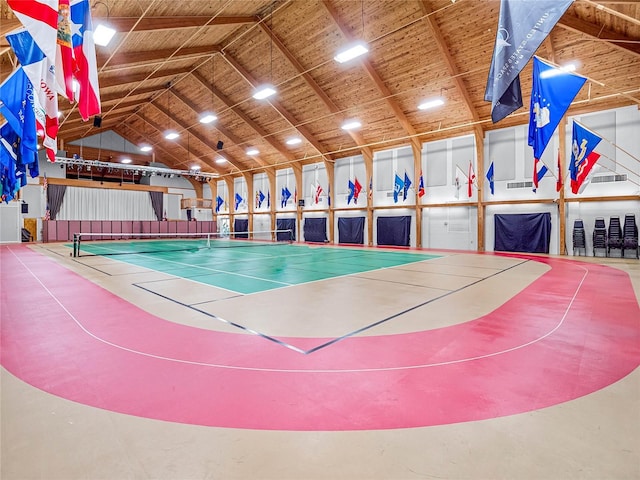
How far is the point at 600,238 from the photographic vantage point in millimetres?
14102

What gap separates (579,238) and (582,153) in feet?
14.8

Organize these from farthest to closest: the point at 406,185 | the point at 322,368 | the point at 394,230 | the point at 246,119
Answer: the point at 246,119 < the point at 394,230 < the point at 406,185 < the point at 322,368

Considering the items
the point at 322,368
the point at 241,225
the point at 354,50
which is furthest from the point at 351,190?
the point at 322,368

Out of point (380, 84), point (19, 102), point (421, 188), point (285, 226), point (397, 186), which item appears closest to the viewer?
point (19, 102)

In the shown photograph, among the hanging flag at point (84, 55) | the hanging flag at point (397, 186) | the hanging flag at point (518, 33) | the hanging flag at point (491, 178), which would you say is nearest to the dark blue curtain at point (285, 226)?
the hanging flag at point (397, 186)

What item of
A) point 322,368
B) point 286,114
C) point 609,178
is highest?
point 286,114

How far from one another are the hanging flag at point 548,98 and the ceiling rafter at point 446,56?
241 inches

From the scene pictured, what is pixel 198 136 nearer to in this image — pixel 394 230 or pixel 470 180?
pixel 394 230

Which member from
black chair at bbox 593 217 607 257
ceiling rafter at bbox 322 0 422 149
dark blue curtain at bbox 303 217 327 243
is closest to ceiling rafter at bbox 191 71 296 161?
dark blue curtain at bbox 303 217 327 243

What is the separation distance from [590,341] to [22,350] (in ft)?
21.4

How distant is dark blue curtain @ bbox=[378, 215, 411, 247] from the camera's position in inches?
795

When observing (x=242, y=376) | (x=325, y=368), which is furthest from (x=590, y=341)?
(x=242, y=376)

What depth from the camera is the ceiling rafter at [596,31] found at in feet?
34.9

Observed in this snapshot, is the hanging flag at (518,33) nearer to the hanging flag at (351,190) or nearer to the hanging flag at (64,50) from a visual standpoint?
the hanging flag at (64,50)
